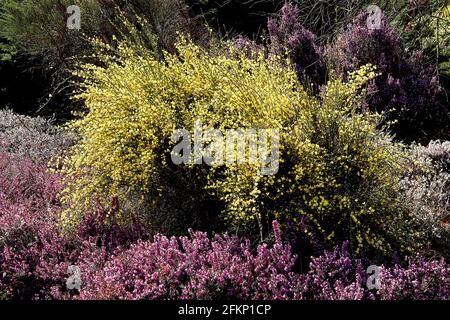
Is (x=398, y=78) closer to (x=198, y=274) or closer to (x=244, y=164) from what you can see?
(x=244, y=164)

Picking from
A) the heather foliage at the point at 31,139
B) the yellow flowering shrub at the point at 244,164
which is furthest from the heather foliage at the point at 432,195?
the heather foliage at the point at 31,139

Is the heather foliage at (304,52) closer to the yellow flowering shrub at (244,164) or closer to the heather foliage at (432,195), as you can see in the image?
the heather foliage at (432,195)

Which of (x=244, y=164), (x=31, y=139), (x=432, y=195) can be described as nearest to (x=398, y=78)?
(x=432, y=195)

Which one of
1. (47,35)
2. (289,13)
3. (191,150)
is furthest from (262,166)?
(47,35)

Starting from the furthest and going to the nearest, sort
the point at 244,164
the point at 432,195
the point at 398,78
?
A: the point at 398,78, the point at 432,195, the point at 244,164

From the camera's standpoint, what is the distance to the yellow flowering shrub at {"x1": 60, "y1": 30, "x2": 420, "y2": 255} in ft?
12.0

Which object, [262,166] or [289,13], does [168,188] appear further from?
[289,13]

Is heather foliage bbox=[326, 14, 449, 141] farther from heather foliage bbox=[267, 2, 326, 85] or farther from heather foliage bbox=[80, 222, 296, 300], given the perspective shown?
heather foliage bbox=[80, 222, 296, 300]

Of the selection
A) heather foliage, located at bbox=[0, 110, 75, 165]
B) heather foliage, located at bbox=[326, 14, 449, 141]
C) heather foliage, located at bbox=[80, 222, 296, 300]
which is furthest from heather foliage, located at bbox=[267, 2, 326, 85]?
heather foliage, located at bbox=[80, 222, 296, 300]

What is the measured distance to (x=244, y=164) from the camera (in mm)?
3660

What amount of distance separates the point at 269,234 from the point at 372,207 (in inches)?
26.2

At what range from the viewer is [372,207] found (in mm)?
3643

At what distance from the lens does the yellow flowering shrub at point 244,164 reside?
3656 millimetres
